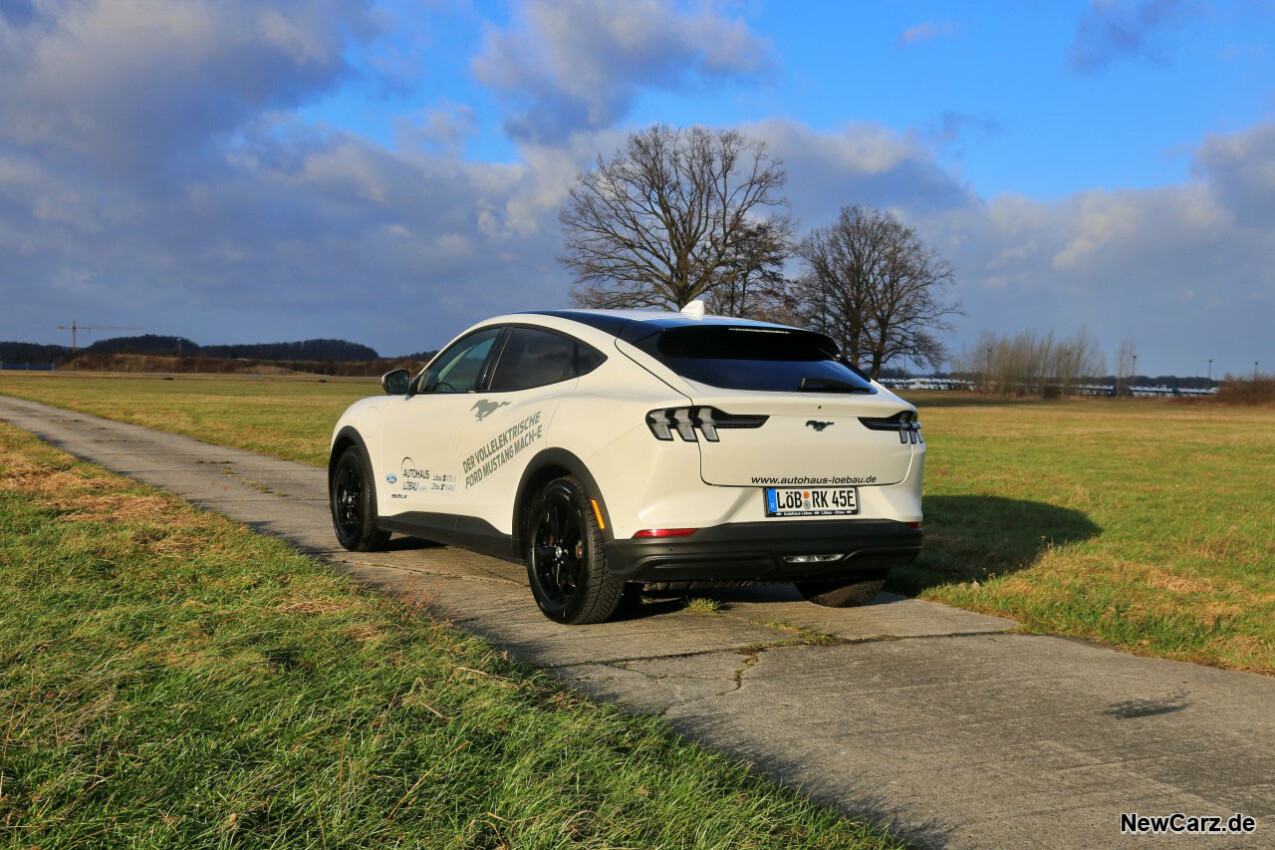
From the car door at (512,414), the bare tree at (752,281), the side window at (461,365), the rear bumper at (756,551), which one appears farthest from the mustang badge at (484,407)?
the bare tree at (752,281)

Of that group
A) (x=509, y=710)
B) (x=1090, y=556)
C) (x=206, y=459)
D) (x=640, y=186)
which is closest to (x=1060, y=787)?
(x=509, y=710)

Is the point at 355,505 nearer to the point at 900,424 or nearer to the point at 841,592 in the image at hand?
the point at 841,592

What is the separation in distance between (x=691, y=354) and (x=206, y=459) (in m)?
11.7

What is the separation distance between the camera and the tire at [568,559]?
520 centimetres

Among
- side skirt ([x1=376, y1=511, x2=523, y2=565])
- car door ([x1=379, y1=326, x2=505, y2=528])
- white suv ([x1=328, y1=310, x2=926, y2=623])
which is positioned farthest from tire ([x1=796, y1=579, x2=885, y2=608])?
car door ([x1=379, y1=326, x2=505, y2=528])

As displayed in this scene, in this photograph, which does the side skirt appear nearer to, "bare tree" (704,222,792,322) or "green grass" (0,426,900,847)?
"green grass" (0,426,900,847)

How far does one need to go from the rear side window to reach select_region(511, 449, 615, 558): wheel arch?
50 cm

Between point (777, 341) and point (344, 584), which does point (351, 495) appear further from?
point (777, 341)

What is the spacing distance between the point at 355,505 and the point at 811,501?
3832 millimetres

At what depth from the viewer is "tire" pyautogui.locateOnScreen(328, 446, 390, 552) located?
7488 mm

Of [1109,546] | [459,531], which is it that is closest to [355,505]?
[459,531]

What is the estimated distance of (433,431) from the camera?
22.3 feet

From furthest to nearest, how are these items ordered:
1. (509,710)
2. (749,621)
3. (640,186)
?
(640,186)
(749,621)
(509,710)

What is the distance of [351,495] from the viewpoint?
7832 millimetres
